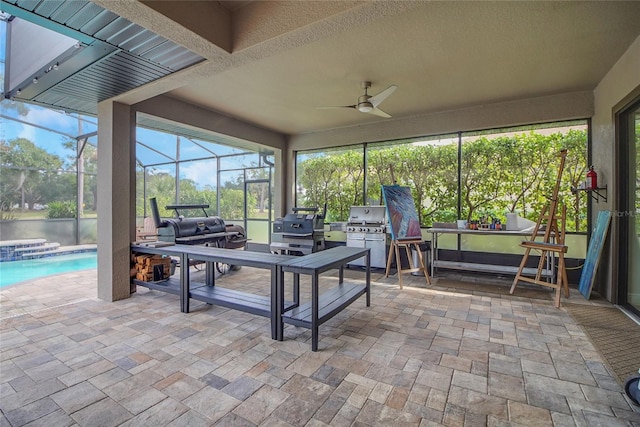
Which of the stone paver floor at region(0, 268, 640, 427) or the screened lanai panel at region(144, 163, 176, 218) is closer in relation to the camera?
the stone paver floor at region(0, 268, 640, 427)

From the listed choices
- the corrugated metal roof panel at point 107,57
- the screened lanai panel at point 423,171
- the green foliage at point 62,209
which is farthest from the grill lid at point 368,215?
the green foliage at point 62,209

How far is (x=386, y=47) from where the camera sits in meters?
2.89

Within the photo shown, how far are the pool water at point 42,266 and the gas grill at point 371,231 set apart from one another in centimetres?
526

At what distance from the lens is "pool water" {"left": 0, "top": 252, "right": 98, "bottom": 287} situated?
5640mm

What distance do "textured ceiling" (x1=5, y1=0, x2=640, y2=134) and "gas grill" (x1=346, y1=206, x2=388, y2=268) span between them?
1.92m

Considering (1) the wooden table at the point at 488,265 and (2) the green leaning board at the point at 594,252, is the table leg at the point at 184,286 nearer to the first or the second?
(1) the wooden table at the point at 488,265

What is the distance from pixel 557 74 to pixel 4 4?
5236mm

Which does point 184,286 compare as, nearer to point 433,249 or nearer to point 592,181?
point 433,249

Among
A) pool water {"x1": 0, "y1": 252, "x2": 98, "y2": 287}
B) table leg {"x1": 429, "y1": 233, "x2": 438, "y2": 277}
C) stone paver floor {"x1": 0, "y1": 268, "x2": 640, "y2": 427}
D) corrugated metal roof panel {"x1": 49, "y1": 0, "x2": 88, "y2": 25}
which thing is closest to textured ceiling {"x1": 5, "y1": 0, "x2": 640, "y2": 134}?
corrugated metal roof panel {"x1": 49, "y1": 0, "x2": 88, "y2": 25}

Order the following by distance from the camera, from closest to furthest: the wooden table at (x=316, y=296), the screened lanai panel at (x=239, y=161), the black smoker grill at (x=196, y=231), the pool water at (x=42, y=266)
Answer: the wooden table at (x=316, y=296)
the black smoker grill at (x=196, y=231)
the pool water at (x=42, y=266)
the screened lanai panel at (x=239, y=161)

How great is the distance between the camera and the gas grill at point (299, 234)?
5179 millimetres

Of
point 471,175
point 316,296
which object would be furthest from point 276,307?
point 471,175

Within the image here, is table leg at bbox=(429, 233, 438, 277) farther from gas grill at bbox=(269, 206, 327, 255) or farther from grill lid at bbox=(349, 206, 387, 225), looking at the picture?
gas grill at bbox=(269, 206, 327, 255)

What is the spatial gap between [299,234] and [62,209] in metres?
6.82
